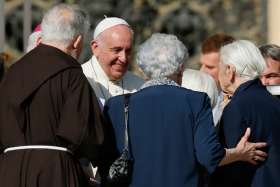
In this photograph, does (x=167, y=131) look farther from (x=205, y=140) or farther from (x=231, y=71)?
(x=231, y=71)

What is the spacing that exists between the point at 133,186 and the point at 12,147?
28.0 inches

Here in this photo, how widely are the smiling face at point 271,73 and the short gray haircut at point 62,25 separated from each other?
1798 millimetres

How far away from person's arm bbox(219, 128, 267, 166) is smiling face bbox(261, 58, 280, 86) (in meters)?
1.22

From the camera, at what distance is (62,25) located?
6098mm

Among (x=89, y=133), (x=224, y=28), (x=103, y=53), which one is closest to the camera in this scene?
(x=89, y=133)

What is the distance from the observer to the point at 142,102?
240 inches

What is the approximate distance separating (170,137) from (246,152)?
1.67 feet

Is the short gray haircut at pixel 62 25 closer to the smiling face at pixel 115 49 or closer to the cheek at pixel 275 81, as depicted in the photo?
the smiling face at pixel 115 49

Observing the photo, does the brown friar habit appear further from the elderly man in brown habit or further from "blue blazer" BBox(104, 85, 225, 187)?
"blue blazer" BBox(104, 85, 225, 187)

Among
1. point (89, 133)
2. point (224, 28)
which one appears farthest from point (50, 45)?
point (224, 28)

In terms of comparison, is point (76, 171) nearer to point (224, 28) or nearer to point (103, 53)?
point (103, 53)

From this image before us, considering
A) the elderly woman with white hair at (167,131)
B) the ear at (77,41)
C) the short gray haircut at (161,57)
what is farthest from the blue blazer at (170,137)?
the ear at (77,41)

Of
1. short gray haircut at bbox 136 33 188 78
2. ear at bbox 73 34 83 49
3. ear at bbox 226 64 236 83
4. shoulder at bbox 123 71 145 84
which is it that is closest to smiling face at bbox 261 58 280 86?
shoulder at bbox 123 71 145 84

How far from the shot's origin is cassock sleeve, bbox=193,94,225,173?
5988 millimetres
